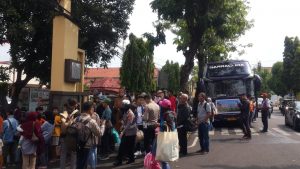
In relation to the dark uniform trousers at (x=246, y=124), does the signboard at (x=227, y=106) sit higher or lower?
higher

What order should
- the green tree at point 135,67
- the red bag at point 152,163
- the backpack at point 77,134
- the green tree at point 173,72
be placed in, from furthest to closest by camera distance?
the green tree at point 173,72
the green tree at point 135,67
the red bag at point 152,163
the backpack at point 77,134

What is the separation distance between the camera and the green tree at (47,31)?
1487cm

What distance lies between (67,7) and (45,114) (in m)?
4.18

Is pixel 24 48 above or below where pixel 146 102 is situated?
Result: above

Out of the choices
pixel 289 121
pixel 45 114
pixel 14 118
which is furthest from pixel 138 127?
pixel 289 121

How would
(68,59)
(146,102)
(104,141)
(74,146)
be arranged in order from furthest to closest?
(68,59)
(104,141)
(146,102)
(74,146)

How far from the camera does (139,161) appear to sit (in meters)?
12.8

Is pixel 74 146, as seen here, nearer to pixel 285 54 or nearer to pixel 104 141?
pixel 104 141

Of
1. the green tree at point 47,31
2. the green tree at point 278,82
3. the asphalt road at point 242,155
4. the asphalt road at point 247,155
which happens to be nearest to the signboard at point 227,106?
the asphalt road at point 242,155

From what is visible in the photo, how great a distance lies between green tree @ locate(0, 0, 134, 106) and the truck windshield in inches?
217

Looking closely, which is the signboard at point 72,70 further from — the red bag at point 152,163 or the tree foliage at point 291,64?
the tree foliage at point 291,64

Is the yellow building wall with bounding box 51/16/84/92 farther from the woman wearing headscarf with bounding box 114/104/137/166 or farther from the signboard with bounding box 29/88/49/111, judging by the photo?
the signboard with bounding box 29/88/49/111

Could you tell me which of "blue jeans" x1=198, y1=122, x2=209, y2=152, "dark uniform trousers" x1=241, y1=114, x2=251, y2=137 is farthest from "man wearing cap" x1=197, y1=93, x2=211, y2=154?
"dark uniform trousers" x1=241, y1=114, x2=251, y2=137

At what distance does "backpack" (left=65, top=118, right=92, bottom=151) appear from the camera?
930cm
